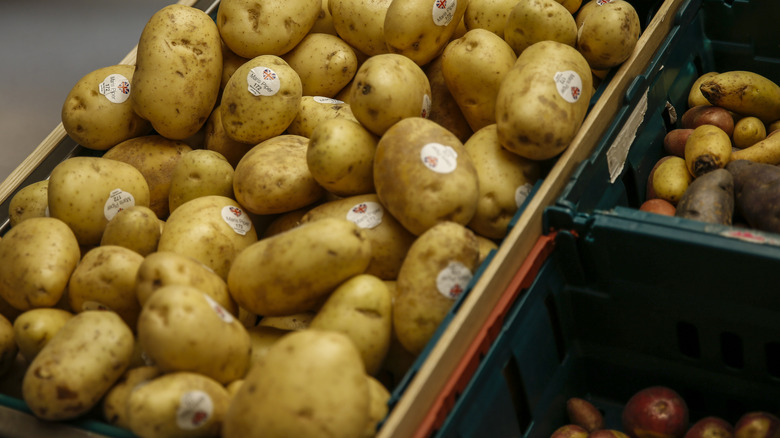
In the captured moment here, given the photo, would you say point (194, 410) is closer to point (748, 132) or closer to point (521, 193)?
point (521, 193)

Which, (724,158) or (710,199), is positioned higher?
(724,158)

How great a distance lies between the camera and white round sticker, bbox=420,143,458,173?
52.0 inches

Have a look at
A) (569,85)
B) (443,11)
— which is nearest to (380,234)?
(569,85)

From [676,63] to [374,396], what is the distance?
1227 millimetres

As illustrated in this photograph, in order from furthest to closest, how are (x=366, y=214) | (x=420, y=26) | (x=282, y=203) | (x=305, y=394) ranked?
(x=420, y=26)
(x=282, y=203)
(x=366, y=214)
(x=305, y=394)

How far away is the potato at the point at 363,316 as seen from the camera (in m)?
1.22

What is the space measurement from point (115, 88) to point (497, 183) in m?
1.01

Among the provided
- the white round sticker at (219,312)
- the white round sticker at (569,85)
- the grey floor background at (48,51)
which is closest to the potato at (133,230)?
the white round sticker at (219,312)

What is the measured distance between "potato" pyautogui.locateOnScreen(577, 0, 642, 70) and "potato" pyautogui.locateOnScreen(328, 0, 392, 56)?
486mm

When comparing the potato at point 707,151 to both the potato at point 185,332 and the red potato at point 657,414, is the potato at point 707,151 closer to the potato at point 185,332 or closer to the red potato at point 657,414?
the red potato at point 657,414

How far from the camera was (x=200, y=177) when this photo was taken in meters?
1.63

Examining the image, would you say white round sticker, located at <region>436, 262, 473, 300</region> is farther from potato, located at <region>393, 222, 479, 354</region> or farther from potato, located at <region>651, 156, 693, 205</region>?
potato, located at <region>651, 156, 693, 205</region>

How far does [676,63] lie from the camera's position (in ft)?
6.06

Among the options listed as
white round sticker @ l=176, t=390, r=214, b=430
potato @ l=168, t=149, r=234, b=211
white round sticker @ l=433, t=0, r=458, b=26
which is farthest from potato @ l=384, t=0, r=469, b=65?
white round sticker @ l=176, t=390, r=214, b=430
